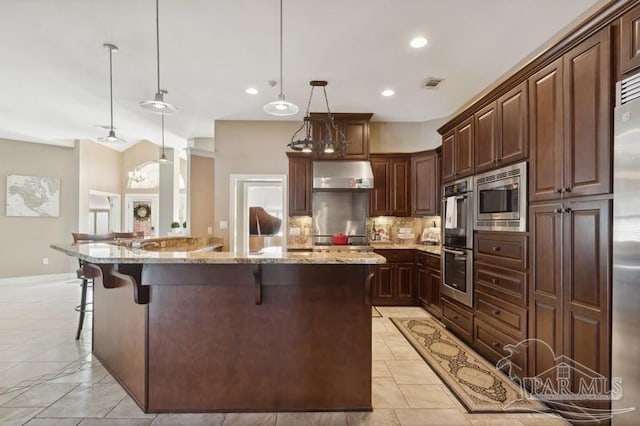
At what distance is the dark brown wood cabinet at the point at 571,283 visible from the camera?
182 cm

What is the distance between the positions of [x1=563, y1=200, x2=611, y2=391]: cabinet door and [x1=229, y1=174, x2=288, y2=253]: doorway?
3.91 m

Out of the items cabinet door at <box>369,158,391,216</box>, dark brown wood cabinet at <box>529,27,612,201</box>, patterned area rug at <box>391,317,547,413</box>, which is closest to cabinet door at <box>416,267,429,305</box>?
patterned area rug at <box>391,317,547,413</box>

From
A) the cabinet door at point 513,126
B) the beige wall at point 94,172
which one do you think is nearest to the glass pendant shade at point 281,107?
the cabinet door at point 513,126

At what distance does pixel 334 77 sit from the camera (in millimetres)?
3684

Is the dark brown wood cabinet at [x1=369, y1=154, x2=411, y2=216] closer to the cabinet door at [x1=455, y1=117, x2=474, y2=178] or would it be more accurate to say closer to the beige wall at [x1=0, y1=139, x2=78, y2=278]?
the cabinet door at [x1=455, y1=117, x2=474, y2=178]

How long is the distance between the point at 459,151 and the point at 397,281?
7.23 ft

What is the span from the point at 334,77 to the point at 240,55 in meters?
1.13

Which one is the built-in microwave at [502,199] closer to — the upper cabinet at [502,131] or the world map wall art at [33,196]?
the upper cabinet at [502,131]

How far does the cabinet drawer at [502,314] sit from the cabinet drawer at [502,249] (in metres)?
0.35

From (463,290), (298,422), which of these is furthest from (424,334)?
(298,422)

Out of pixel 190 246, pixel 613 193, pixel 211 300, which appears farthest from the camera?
pixel 190 246

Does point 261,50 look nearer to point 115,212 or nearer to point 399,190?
point 399,190

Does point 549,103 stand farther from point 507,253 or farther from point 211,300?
A: point 211,300

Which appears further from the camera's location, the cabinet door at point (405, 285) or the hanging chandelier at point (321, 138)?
the cabinet door at point (405, 285)
